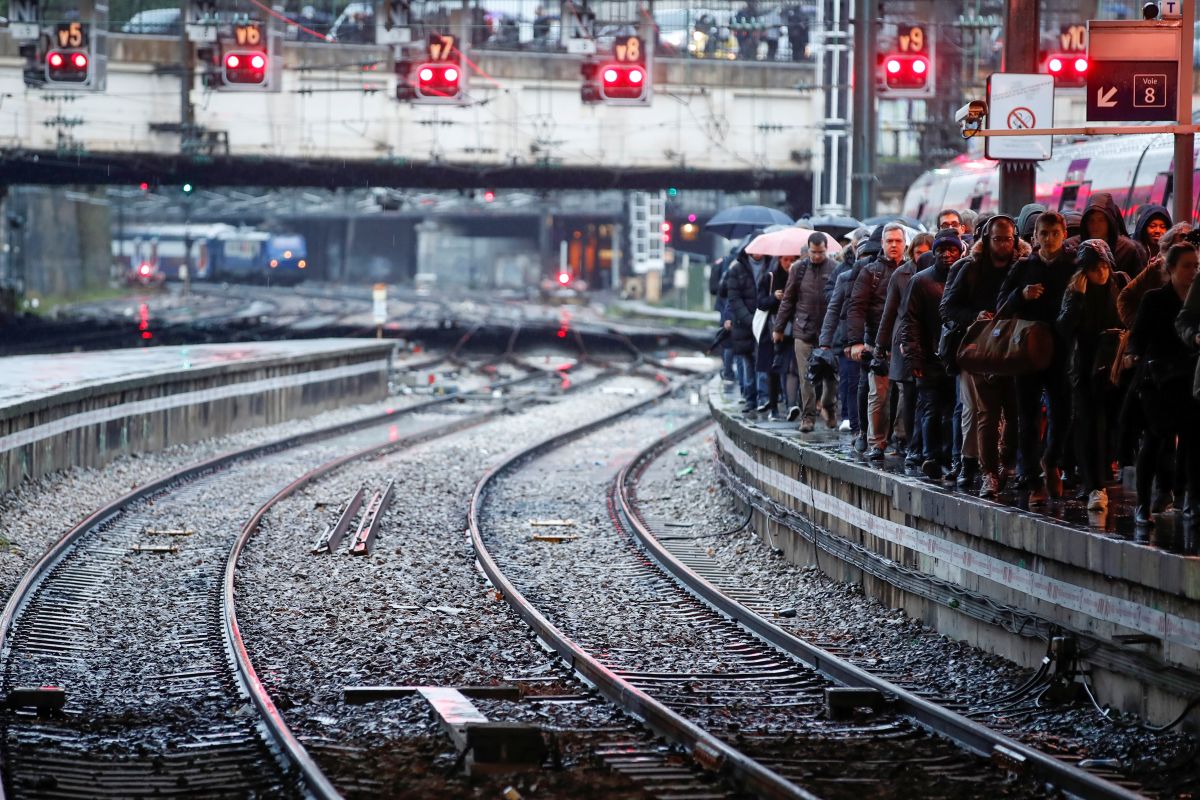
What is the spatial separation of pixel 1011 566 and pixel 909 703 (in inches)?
61.0

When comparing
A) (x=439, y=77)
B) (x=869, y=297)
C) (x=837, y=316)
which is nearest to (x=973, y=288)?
(x=869, y=297)

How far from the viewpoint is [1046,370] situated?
11000 mm

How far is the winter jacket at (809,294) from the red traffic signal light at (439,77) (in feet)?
49.8

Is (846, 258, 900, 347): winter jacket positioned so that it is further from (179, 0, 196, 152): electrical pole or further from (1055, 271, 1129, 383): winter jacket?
(179, 0, 196, 152): electrical pole

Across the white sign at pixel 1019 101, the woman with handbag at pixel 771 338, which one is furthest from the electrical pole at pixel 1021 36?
the woman with handbag at pixel 771 338

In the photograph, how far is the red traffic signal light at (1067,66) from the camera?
25.8 metres

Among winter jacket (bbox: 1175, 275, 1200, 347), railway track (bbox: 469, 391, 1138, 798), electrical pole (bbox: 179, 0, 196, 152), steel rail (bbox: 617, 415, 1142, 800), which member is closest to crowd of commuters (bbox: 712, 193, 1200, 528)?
winter jacket (bbox: 1175, 275, 1200, 347)

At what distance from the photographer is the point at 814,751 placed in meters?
8.33

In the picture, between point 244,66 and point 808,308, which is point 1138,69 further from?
point 244,66

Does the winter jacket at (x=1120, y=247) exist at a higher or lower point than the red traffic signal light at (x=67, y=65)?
lower

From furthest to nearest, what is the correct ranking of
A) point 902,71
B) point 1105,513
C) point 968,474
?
point 902,71, point 968,474, point 1105,513

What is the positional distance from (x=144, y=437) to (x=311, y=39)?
89.0 feet

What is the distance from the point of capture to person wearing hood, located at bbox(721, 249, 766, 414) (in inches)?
761

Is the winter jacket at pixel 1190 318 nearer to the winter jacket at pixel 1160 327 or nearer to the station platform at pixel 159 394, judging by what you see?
the winter jacket at pixel 1160 327
